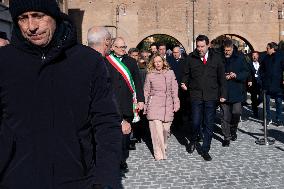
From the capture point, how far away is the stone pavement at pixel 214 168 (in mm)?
5199

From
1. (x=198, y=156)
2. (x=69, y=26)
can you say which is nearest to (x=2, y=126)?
(x=69, y=26)

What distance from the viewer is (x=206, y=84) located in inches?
257

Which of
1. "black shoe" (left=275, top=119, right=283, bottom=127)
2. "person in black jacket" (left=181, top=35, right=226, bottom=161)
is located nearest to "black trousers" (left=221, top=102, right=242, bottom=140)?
"person in black jacket" (left=181, top=35, right=226, bottom=161)

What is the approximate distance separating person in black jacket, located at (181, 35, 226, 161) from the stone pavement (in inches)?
16.1

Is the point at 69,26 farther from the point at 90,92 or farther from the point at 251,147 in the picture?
the point at 251,147

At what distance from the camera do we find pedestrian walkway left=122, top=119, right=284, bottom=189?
5.20m

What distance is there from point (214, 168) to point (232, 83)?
212cm

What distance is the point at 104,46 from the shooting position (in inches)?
174

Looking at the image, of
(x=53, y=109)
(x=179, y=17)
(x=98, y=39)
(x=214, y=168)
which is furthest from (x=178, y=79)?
(x=179, y=17)

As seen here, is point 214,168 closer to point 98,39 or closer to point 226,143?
point 226,143

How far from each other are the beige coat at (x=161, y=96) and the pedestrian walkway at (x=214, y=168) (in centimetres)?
71

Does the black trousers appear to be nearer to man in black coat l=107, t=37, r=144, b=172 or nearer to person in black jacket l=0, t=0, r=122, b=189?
man in black coat l=107, t=37, r=144, b=172

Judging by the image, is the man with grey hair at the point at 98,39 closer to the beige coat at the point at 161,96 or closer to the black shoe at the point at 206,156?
the beige coat at the point at 161,96

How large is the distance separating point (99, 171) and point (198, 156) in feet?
16.5
